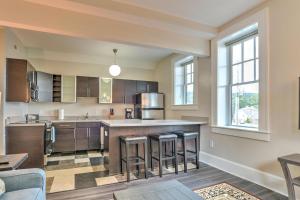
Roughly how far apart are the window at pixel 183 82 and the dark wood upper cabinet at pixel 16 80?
373cm

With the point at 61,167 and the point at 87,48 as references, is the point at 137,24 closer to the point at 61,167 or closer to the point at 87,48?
the point at 87,48

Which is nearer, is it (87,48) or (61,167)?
(61,167)

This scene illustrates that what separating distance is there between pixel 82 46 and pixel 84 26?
2.16 meters

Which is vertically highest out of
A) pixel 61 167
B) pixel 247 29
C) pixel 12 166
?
pixel 247 29

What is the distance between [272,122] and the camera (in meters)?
2.86

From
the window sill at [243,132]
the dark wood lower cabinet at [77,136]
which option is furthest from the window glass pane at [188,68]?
the dark wood lower cabinet at [77,136]

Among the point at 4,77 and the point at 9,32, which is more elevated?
the point at 9,32

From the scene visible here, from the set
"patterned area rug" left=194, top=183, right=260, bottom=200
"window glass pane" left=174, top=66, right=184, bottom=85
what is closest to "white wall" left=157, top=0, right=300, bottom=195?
"patterned area rug" left=194, top=183, right=260, bottom=200

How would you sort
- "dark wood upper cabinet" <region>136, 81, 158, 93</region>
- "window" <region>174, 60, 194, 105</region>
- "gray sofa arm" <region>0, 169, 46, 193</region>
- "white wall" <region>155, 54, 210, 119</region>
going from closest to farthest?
"gray sofa arm" <region>0, 169, 46, 193</region>
"white wall" <region>155, 54, 210, 119</region>
"window" <region>174, 60, 194, 105</region>
"dark wood upper cabinet" <region>136, 81, 158, 93</region>

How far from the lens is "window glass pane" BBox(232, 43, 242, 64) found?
363cm

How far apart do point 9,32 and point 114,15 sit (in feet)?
7.47

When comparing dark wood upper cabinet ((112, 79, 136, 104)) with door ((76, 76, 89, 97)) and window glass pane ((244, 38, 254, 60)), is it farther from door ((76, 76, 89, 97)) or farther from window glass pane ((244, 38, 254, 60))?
window glass pane ((244, 38, 254, 60))

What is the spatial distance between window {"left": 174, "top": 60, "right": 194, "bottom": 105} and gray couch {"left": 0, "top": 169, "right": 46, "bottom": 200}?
4.06m

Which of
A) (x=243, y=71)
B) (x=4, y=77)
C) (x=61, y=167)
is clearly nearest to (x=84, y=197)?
(x=61, y=167)
